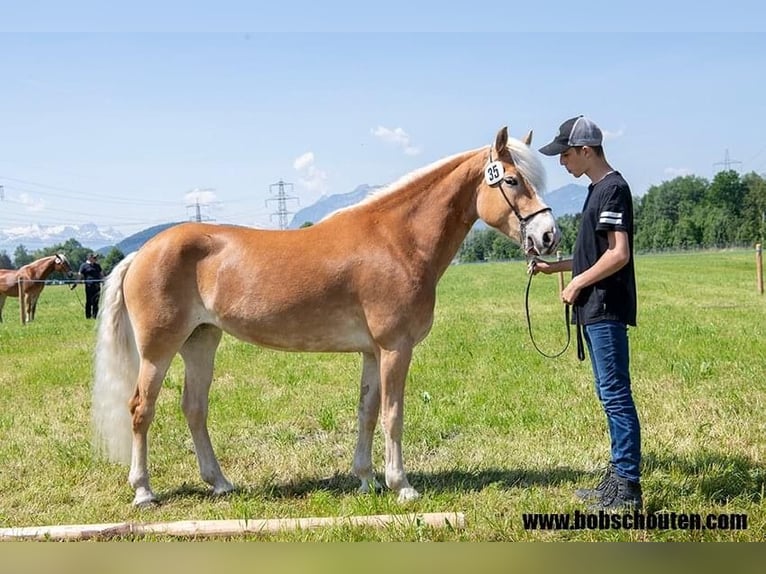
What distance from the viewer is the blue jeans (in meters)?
4.46

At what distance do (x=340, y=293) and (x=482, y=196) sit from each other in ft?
4.41

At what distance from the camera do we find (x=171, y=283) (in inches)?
208

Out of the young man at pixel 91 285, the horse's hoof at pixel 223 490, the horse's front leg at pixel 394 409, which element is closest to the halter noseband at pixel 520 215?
the horse's front leg at pixel 394 409

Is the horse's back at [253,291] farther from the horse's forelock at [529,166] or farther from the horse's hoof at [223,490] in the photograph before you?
the horse's forelock at [529,166]

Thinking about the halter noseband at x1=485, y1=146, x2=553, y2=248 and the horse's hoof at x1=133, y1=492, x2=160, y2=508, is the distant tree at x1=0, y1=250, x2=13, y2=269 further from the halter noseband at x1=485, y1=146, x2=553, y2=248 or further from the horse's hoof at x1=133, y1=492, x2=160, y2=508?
the halter noseband at x1=485, y1=146, x2=553, y2=248

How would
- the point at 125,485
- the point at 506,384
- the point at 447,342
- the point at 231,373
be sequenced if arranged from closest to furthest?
the point at 125,485, the point at 506,384, the point at 231,373, the point at 447,342

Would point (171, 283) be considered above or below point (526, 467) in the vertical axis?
above

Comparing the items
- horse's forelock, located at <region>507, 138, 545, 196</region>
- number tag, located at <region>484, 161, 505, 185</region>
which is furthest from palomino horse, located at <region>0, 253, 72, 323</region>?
horse's forelock, located at <region>507, 138, 545, 196</region>

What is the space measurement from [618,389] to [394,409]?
Answer: 1.63 meters

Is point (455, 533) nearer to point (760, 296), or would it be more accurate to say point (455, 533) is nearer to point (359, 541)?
point (359, 541)

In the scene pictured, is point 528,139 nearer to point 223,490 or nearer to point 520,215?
point 520,215

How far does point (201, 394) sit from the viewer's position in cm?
570

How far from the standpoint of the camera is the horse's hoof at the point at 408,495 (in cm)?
504

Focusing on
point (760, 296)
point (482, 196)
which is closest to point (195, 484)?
point (482, 196)
